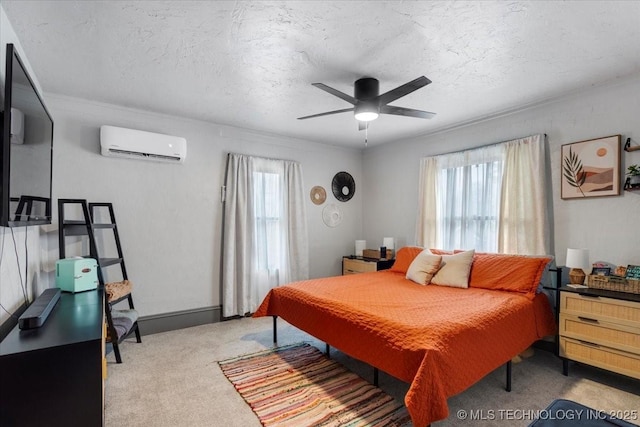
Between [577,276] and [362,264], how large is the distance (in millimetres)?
2507

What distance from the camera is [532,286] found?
277 cm

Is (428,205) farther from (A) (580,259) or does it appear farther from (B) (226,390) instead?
(B) (226,390)

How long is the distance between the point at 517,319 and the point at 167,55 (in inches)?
130

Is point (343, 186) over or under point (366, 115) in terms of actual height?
under

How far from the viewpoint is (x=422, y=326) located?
6.29 ft

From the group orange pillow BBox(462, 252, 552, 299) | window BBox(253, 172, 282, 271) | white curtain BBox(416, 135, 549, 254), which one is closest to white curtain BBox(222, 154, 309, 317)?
window BBox(253, 172, 282, 271)

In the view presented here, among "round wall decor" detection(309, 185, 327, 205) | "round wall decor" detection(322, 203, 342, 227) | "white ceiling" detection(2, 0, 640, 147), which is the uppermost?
"white ceiling" detection(2, 0, 640, 147)

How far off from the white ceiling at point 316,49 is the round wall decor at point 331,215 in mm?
2045

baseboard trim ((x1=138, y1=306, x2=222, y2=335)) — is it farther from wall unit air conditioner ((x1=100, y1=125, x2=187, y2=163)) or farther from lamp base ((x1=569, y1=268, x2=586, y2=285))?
lamp base ((x1=569, y1=268, x2=586, y2=285))

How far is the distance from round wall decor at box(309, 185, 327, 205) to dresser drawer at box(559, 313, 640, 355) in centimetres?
327

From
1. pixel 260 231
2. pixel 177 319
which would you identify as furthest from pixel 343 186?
pixel 177 319

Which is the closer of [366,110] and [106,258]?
[366,110]

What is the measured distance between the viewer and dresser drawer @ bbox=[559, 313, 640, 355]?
7.38 feet

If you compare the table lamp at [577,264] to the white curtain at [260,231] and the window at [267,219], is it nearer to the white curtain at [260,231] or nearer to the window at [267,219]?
the white curtain at [260,231]
